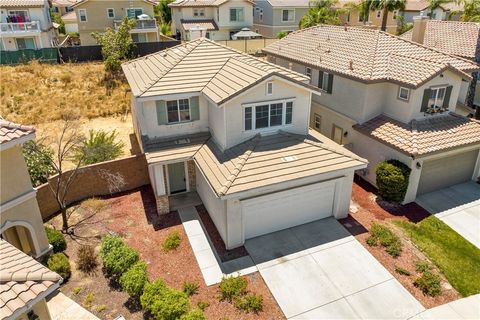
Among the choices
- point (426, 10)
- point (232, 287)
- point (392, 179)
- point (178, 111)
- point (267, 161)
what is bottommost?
point (232, 287)

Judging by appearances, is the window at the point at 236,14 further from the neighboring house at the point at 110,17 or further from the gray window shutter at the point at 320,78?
the gray window shutter at the point at 320,78

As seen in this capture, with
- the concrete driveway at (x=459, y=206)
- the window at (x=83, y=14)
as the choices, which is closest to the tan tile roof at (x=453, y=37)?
the concrete driveway at (x=459, y=206)

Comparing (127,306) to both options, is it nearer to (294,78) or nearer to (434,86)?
(294,78)

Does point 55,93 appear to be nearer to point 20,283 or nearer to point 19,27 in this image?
point 19,27

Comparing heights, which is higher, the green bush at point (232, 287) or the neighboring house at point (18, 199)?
the neighboring house at point (18, 199)

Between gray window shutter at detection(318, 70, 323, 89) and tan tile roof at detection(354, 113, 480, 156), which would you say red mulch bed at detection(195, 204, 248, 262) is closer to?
tan tile roof at detection(354, 113, 480, 156)

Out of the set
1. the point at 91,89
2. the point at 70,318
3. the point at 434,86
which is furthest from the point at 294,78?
the point at 91,89

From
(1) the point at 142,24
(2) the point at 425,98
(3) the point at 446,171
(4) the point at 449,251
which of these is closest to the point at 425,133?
(2) the point at 425,98

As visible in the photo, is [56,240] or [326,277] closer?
[326,277]
